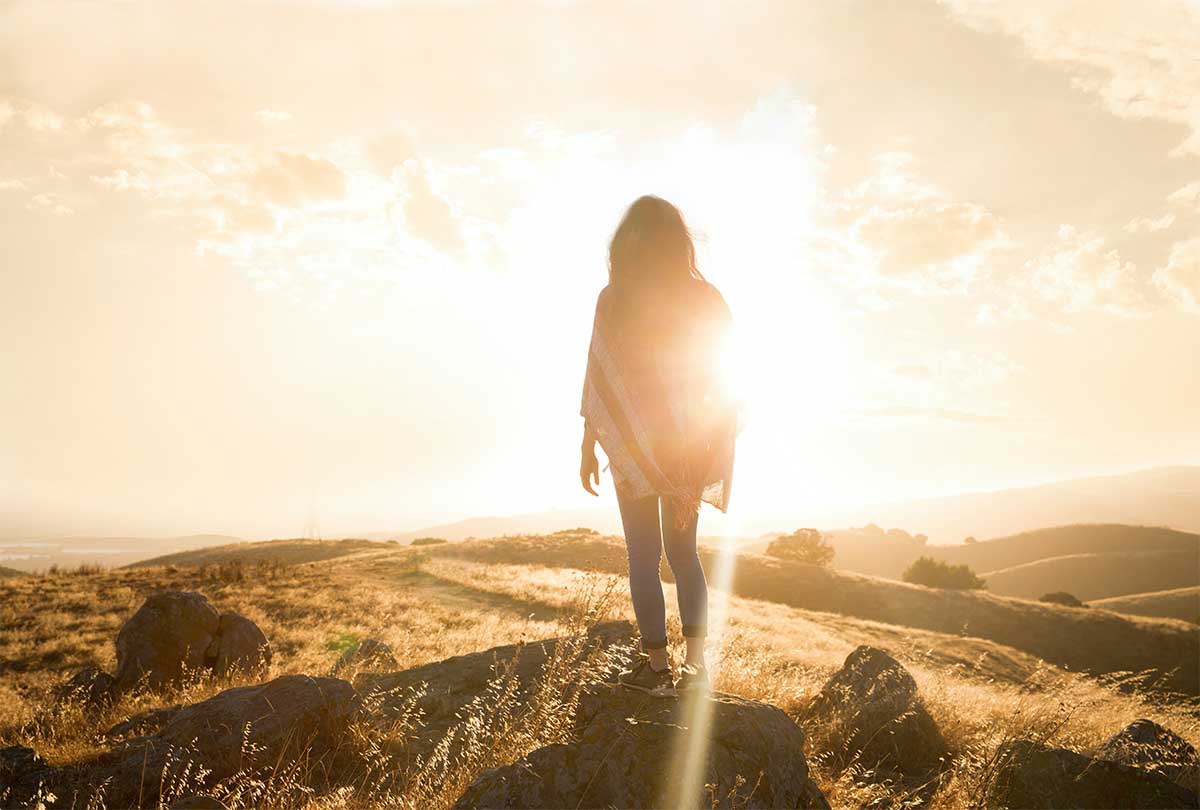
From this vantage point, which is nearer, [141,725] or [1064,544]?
[141,725]

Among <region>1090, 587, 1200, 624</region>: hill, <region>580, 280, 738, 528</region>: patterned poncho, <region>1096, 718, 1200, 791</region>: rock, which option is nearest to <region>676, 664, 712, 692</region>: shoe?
<region>580, 280, 738, 528</region>: patterned poncho

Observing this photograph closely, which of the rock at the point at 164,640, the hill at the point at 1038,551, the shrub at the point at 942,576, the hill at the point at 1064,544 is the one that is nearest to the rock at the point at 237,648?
the rock at the point at 164,640

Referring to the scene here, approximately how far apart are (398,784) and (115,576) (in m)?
24.8

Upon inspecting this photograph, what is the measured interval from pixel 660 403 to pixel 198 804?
10.2 feet

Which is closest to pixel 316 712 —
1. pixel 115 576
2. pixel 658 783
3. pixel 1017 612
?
pixel 658 783

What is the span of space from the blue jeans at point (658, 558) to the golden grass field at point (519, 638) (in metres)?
1.05

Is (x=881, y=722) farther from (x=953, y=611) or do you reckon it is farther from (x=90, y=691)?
(x=953, y=611)

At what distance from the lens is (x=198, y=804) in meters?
3.09

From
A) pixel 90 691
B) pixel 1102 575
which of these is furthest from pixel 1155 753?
pixel 1102 575

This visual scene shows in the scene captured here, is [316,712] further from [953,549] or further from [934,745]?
[953,549]

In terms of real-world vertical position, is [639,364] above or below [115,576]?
above

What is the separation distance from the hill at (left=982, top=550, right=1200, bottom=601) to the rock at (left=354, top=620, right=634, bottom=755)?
86340 millimetres

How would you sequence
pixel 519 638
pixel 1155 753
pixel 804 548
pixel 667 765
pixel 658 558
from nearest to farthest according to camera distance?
pixel 667 765
pixel 658 558
pixel 1155 753
pixel 519 638
pixel 804 548

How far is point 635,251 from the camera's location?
414 centimetres
